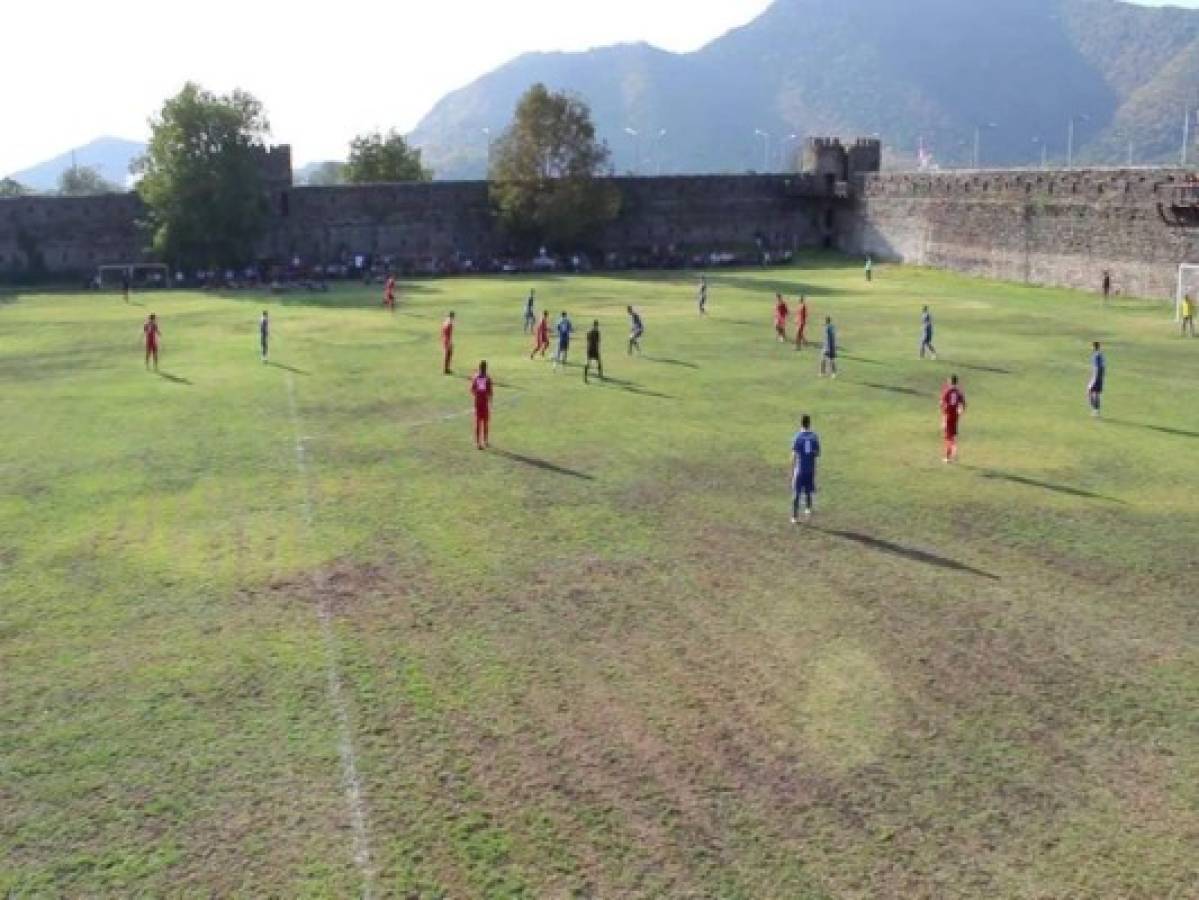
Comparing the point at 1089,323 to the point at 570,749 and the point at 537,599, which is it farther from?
the point at 570,749

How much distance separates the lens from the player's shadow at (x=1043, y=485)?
17250 millimetres

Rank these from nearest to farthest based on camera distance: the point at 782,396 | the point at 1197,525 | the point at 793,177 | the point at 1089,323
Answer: the point at 1197,525 → the point at 782,396 → the point at 1089,323 → the point at 793,177

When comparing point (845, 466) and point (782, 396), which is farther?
point (782, 396)

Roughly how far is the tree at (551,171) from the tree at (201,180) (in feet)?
43.6

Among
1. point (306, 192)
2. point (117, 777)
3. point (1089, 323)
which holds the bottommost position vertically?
point (117, 777)

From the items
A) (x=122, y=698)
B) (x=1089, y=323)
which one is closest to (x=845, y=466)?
(x=122, y=698)

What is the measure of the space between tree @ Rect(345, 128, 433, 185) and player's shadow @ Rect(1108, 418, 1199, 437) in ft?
194

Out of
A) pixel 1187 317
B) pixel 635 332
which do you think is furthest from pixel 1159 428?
pixel 1187 317

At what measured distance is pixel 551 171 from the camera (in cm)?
6506

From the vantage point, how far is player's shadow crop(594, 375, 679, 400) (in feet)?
83.7

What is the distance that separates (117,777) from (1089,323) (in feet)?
114

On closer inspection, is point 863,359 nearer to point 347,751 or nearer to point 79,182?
point 347,751

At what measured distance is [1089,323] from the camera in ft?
124

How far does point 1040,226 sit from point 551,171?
26.4 m
